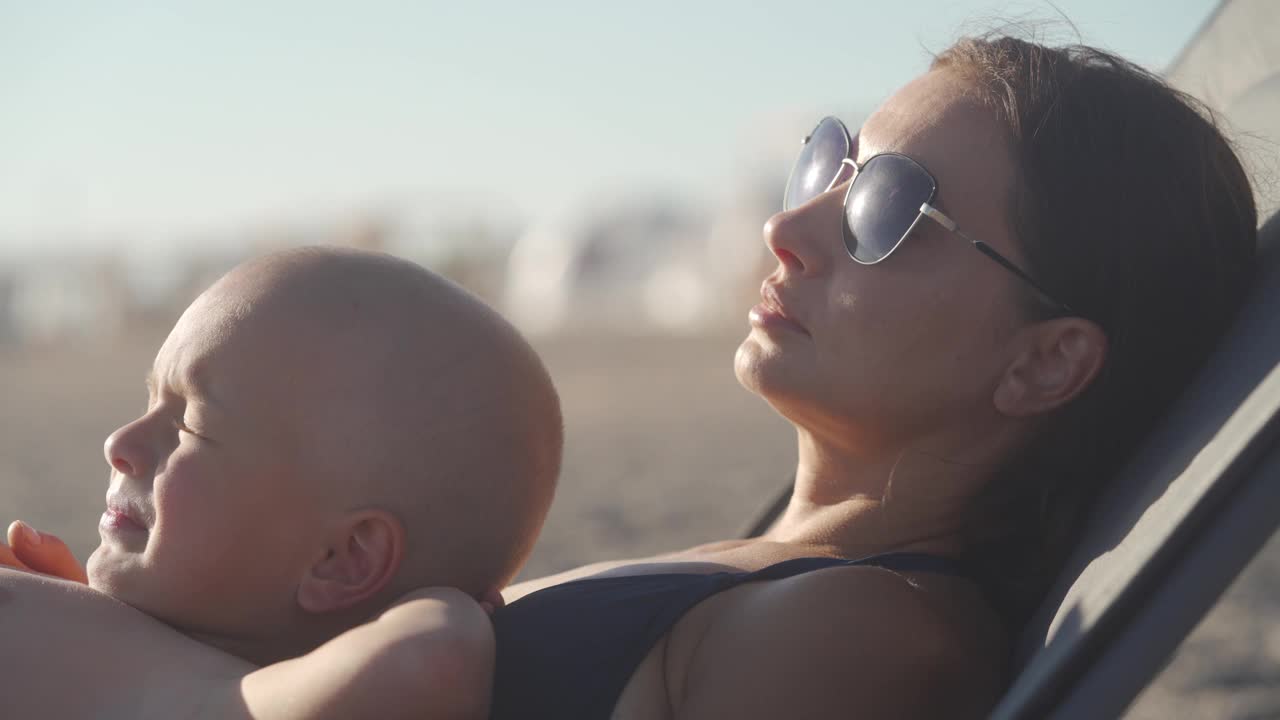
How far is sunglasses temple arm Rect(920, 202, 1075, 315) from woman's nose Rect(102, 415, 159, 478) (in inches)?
44.2

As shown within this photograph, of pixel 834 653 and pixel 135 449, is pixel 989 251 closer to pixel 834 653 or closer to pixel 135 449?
pixel 834 653

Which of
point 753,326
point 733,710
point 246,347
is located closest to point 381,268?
point 246,347

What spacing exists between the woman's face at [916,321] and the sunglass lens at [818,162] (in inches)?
7.5

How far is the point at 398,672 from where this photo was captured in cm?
137

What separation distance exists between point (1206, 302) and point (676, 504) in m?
5.54

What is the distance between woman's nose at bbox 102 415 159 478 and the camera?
1722 millimetres

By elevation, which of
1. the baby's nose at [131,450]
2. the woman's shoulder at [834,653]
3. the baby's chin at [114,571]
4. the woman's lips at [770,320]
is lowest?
the baby's chin at [114,571]

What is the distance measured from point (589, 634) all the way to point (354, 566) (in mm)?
314

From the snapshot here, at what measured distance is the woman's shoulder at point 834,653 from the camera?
1.58m

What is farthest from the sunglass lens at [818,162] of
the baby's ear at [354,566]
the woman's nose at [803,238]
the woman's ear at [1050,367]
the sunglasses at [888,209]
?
the baby's ear at [354,566]

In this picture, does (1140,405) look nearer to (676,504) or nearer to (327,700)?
(327,700)

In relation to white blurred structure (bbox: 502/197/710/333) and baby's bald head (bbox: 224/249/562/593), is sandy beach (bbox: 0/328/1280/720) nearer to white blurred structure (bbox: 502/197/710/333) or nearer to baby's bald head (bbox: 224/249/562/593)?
baby's bald head (bbox: 224/249/562/593)

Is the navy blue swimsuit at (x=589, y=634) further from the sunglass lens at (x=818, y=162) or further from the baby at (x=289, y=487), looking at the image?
the sunglass lens at (x=818, y=162)

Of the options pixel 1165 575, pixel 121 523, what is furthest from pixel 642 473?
pixel 1165 575
